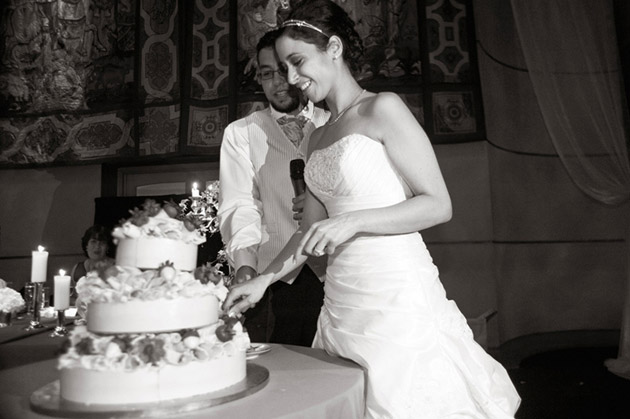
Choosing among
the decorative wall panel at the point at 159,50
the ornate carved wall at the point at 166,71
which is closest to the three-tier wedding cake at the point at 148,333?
the ornate carved wall at the point at 166,71

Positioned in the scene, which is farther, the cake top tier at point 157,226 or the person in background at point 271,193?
the person in background at point 271,193

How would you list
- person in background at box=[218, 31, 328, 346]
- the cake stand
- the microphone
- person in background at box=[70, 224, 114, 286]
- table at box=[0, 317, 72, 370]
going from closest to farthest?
the cake stand, table at box=[0, 317, 72, 370], the microphone, person in background at box=[218, 31, 328, 346], person in background at box=[70, 224, 114, 286]

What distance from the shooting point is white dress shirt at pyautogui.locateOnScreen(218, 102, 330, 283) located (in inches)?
92.7

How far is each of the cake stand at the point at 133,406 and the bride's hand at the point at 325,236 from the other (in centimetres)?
38

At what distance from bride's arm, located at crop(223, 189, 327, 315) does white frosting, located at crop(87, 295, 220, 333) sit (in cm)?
47

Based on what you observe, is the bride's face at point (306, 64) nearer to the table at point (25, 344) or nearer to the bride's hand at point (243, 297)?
the bride's hand at point (243, 297)

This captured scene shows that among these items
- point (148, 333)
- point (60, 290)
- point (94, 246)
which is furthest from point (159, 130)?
point (148, 333)

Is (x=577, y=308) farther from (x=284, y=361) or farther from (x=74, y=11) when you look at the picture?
(x=74, y=11)

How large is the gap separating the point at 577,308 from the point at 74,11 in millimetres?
6715

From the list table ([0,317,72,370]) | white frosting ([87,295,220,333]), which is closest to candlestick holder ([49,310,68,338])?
table ([0,317,72,370])

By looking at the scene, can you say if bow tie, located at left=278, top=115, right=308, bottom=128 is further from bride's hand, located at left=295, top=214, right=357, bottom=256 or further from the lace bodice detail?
bride's hand, located at left=295, top=214, right=357, bottom=256

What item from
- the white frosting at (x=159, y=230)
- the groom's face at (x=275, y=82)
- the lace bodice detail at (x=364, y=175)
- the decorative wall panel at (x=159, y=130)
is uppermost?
the decorative wall panel at (x=159, y=130)

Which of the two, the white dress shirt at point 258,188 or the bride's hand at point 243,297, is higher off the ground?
the white dress shirt at point 258,188

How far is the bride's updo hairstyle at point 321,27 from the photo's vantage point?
182cm
